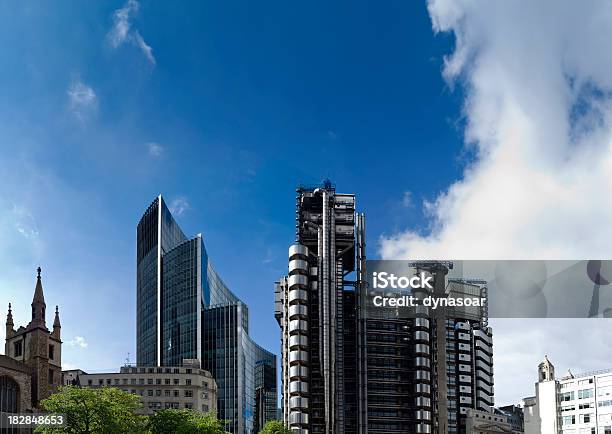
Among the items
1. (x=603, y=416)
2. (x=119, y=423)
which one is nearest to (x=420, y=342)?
(x=603, y=416)

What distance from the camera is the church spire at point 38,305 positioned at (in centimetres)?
16288

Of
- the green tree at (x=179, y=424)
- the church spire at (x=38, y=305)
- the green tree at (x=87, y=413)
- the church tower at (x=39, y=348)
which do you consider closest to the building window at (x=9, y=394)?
the church tower at (x=39, y=348)

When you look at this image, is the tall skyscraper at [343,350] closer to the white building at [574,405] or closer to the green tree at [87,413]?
the white building at [574,405]

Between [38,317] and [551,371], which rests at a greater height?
[38,317]

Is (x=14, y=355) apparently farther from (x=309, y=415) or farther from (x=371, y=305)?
(x=371, y=305)

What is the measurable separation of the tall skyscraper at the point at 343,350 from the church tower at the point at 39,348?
46.3 metres

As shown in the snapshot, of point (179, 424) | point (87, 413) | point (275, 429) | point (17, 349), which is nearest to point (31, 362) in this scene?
point (17, 349)

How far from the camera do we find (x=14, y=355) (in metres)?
168

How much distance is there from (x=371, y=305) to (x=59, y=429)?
3899 inches

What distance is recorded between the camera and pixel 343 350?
188625 millimetres

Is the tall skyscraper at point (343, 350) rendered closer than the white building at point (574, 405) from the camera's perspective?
No

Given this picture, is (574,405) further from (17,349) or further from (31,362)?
(17,349)

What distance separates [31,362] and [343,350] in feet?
209

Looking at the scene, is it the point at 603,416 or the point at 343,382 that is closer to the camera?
the point at 603,416
